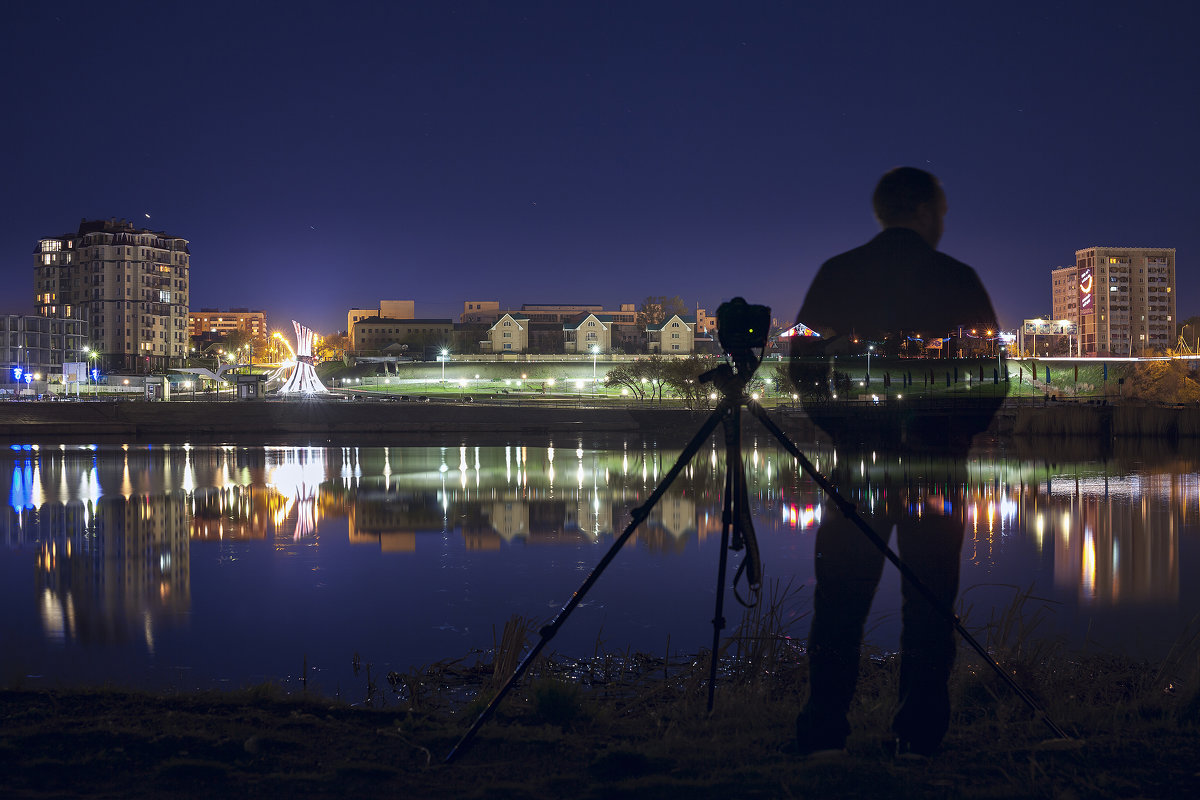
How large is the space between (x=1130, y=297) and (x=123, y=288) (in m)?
178

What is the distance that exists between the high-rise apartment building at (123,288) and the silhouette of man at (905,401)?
460ft

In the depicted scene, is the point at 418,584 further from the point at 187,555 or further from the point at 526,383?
the point at 526,383

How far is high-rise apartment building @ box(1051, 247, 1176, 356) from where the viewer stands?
544 ft

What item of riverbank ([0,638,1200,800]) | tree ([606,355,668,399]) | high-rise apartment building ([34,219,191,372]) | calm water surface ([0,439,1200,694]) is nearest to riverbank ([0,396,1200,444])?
tree ([606,355,668,399])

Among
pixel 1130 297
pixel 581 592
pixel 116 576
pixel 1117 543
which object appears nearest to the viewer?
pixel 581 592

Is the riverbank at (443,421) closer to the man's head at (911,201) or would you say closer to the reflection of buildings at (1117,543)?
the reflection of buildings at (1117,543)

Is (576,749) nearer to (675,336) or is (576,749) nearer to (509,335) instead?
(675,336)

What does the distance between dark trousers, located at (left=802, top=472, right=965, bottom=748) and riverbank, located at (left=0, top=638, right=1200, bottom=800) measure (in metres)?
0.20

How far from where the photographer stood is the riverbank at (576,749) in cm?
360

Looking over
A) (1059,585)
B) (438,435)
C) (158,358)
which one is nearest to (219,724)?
(1059,585)

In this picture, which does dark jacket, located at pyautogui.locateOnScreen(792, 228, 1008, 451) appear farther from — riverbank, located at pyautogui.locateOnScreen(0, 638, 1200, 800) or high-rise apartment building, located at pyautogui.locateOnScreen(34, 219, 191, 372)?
high-rise apartment building, located at pyautogui.locateOnScreen(34, 219, 191, 372)

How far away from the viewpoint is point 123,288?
134m

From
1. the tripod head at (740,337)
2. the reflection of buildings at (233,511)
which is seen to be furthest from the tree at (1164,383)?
the tripod head at (740,337)

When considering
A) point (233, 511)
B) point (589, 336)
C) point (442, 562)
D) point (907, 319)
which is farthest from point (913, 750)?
point (589, 336)
